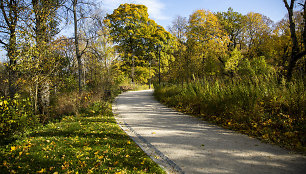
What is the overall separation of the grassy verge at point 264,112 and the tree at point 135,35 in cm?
2116

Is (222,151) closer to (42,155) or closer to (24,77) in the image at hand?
(42,155)

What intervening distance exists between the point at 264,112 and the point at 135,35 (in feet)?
82.9

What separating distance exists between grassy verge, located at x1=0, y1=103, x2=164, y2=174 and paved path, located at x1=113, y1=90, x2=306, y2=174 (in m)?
0.42

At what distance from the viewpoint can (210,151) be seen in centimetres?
383

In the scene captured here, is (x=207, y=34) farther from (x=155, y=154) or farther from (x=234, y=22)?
(x=155, y=154)

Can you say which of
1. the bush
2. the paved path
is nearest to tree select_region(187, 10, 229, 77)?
the paved path

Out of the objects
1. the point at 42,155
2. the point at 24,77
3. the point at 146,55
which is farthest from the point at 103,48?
the point at 42,155

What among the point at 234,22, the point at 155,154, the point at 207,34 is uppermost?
the point at 234,22

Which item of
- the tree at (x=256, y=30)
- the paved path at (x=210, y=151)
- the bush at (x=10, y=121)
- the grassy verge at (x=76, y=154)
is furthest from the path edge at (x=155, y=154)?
the tree at (x=256, y=30)

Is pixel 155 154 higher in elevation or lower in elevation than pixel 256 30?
lower

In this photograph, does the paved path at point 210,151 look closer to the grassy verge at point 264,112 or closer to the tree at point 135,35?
the grassy verge at point 264,112

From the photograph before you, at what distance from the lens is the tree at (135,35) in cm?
2695

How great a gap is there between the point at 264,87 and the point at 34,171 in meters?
7.01

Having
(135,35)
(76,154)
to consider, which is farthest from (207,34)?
(76,154)
